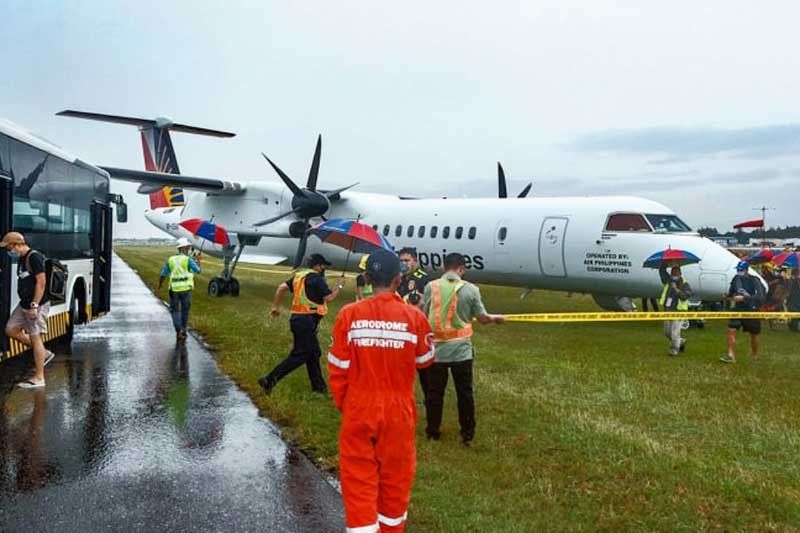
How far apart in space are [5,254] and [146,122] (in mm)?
21608

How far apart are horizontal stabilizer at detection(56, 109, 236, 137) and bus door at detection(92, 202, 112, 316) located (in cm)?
1486

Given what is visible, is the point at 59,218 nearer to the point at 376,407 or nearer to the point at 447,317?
the point at 447,317

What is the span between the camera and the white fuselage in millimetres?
14367

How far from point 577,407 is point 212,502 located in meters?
4.50

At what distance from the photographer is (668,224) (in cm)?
1477

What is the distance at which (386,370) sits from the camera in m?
3.80

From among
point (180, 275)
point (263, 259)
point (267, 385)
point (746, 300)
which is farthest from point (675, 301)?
point (263, 259)

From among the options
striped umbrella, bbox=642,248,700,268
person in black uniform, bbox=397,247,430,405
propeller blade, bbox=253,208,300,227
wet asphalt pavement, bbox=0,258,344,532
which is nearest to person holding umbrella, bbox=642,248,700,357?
striped umbrella, bbox=642,248,700,268

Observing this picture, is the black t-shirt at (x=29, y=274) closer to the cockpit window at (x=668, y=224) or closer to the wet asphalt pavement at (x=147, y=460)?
the wet asphalt pavement at (x=147, y=460)

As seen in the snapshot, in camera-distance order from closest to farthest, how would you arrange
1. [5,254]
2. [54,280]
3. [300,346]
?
1. [5,254]
2. [300,346]
3. [54,280]

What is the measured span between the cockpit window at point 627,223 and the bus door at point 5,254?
37.8 feet

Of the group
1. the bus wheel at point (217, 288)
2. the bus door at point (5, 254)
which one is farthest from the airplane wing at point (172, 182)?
the bus door at point (5, 254)

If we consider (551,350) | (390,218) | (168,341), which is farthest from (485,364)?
(390,218)

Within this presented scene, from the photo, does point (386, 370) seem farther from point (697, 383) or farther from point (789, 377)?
point (789, 377)
